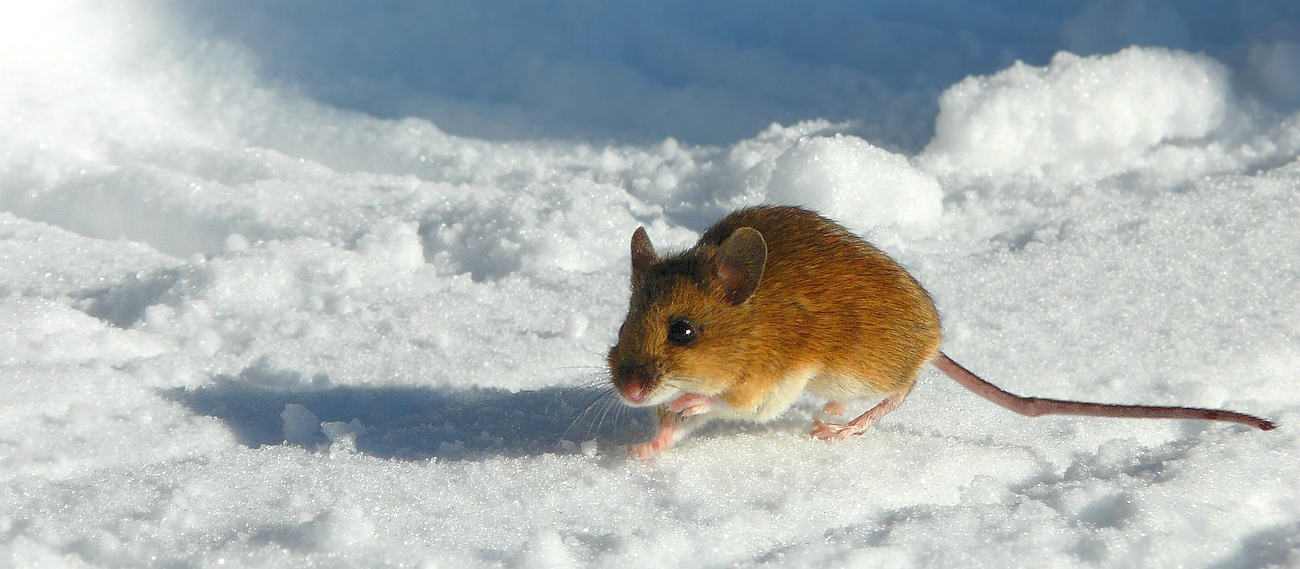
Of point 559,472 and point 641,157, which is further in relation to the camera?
point 641,157

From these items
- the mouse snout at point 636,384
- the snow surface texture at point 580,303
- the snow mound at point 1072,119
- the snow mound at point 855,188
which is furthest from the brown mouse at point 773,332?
the snow mound at point 1072,119

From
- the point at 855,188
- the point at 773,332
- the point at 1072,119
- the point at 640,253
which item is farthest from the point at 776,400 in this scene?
the point at 1072,119

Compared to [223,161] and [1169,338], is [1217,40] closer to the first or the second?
[1169,338]

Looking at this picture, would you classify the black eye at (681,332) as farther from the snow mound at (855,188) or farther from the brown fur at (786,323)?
the snow mound at (855,188)

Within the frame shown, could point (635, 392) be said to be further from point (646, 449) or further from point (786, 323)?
point (786, 323)

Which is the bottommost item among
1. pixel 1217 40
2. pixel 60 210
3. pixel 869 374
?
pixel 869 374

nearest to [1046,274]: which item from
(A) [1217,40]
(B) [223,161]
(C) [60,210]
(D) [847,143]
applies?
(D) [847,143]

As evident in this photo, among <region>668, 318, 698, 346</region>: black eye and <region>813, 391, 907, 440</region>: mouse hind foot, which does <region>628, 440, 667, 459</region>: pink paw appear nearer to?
<region>668, 318, 698, 346</region>: black eye
